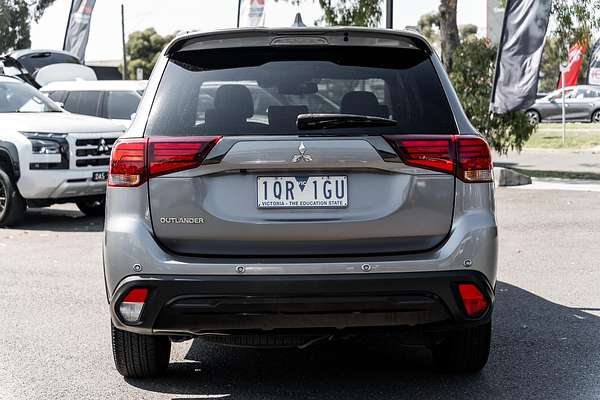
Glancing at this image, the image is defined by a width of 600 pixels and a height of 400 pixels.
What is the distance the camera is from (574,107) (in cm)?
3778

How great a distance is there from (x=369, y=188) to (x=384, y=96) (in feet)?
1.96

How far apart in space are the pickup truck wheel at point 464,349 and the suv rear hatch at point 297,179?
31.1 inches

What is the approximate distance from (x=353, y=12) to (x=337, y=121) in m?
16.2

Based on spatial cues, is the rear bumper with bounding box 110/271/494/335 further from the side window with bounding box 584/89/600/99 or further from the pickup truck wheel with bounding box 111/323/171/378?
the side window with bounding box 584/89/600/99

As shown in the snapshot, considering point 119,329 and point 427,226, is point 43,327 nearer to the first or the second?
point 119,329

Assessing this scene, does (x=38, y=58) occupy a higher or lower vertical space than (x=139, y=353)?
higher

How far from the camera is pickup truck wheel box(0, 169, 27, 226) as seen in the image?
12.1 metres

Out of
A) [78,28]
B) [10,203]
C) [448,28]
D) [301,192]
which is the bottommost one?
[10,203]

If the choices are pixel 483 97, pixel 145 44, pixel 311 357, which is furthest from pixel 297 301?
pixel 145 44

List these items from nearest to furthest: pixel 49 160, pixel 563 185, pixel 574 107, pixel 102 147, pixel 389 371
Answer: pixel 389 371
pixel 49 160
pixel 102 147
pixel 563 185
pixel 574 107

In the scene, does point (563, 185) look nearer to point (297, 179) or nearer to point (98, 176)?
point (98, 176)

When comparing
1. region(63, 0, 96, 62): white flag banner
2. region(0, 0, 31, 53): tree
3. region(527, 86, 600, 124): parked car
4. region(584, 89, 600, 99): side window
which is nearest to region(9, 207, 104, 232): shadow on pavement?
region(63, 0, 96, 62): white flag banner

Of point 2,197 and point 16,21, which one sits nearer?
point 2,197

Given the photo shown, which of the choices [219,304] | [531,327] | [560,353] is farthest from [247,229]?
[531,327]
